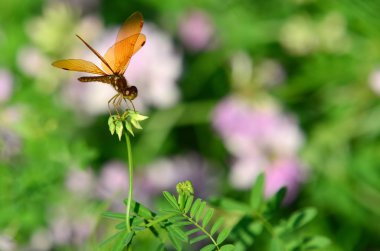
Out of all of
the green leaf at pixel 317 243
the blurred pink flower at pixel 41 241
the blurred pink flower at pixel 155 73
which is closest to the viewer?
the green leaf at pixel 317 243

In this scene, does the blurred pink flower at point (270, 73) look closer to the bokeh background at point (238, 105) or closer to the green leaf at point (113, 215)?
the bokeh background at point (238, 105)

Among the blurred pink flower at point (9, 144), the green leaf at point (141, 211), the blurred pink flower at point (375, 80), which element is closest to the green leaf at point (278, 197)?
the green leaf at point (141, 211)

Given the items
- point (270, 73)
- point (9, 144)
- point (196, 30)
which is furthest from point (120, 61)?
point (196, 30)

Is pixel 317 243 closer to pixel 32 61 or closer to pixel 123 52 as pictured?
pixel 123 52

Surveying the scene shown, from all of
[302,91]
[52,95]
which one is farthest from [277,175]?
[52,95]

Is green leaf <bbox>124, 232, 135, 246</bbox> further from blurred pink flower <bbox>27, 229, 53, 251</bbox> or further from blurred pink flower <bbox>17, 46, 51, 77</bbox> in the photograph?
blurred pink flower <bbox>17, 46, 51, 77</bbox>

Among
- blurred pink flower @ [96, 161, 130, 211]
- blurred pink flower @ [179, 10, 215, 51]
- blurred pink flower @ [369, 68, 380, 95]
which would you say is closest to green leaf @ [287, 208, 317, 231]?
blurred pink flower @ [96, 161, 130, 211]

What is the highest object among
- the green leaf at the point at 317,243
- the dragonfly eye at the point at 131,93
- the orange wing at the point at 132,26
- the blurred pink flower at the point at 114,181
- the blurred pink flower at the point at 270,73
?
the blurred pink flower at the point at 270,73
